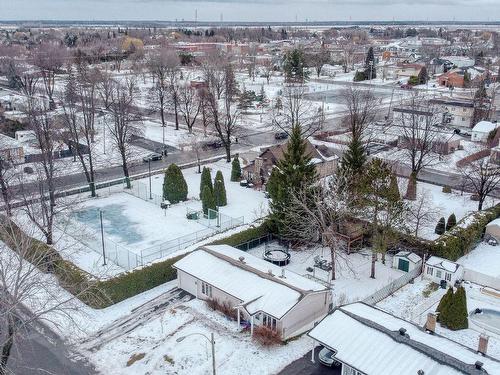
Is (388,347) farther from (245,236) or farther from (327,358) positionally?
(245,236)

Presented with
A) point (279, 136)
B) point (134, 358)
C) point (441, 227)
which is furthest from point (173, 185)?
point (279, 136)

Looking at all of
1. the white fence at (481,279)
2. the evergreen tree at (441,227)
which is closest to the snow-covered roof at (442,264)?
the white fence at (481,279)

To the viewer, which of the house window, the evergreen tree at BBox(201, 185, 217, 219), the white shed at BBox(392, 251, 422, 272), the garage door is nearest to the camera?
the house window

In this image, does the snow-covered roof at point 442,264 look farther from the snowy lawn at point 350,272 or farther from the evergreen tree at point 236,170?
the evergreen tree at point 236,170

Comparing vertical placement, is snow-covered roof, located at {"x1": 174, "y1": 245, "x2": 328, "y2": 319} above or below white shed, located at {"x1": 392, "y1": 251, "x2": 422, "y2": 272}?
above

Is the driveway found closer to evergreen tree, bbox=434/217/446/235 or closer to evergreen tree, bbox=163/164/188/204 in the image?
evergreen tree, bbox=434/217/446/235

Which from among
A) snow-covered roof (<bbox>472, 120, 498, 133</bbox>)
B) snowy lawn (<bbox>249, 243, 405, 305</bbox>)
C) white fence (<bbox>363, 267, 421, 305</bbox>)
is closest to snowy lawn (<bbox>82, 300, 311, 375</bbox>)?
white fence (<bbox>363, 267, 421, 305</bbox>)

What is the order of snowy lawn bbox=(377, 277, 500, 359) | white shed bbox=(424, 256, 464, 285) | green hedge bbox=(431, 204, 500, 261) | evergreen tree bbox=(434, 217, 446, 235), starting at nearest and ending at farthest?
snowy lawn bbox=(377, 277, 500, 359) < white shed bbox=(424, 256, 464, 285) < green hedge bbox=(431, 204, 500, 261) < evergreen tree bbox=(434, 217, 446, 235)
